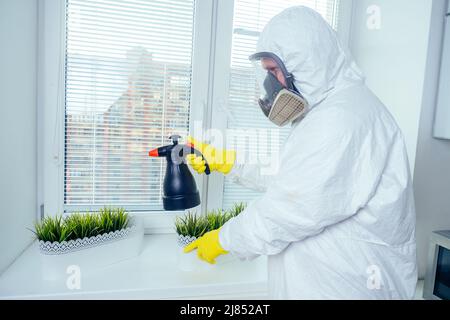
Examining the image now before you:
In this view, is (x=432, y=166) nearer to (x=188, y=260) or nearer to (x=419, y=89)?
(x=419, y=89)

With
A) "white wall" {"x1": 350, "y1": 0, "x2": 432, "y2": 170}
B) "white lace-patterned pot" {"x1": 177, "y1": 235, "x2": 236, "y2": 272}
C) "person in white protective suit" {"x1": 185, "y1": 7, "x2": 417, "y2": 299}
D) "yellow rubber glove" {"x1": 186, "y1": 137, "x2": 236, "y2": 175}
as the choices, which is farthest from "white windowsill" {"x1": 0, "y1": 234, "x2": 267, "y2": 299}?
"white wall" {"x1": 350, "y1": 0, "x2": 432, "y2": 170}

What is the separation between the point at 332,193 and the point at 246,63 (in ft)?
2.73

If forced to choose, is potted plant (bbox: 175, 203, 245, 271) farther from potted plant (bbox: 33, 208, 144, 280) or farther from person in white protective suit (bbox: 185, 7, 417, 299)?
person in white protective suit (bbox: 185, 7, 417, 299)

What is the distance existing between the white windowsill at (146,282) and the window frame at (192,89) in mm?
218

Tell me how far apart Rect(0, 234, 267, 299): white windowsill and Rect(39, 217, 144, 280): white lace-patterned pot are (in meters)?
0.02

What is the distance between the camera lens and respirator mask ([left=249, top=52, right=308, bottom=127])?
82 centimetres

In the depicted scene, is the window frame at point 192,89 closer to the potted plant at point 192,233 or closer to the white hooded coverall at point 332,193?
the potted plant at point 192,233

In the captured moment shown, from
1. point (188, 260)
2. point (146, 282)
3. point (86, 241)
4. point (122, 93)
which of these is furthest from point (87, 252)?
point (122, 93)

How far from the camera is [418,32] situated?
1.13m

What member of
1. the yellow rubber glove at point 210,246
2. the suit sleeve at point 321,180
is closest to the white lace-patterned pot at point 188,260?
the yellow rubber glove at point 210,246

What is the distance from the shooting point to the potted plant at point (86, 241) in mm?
Answer: 1009

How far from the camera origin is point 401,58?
3.93 feet
